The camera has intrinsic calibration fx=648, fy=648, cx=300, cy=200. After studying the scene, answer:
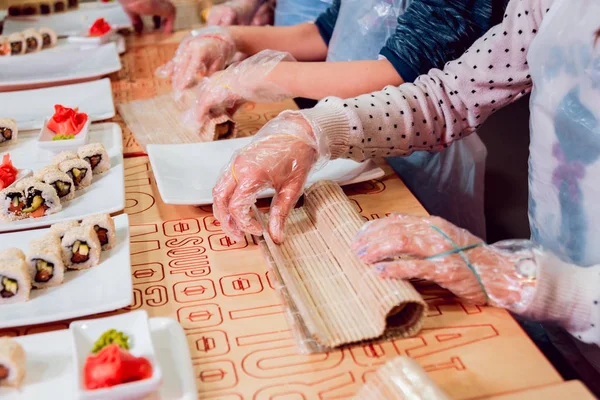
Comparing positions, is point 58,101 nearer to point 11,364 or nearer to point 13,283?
point 13,283

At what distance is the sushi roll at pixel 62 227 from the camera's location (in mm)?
1181

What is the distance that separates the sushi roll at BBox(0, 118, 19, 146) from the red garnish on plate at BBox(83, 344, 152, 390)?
3.19 feet

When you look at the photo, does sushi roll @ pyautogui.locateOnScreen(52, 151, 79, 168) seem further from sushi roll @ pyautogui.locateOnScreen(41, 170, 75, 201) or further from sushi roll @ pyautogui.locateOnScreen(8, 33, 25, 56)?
sushi roll @ pyautogui.locateOnScreen(8, 33, 25, 56)

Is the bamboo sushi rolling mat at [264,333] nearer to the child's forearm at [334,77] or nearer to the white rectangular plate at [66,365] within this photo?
the white rectangular plate at [66,365]

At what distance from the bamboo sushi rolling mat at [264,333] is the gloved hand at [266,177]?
0.19ft

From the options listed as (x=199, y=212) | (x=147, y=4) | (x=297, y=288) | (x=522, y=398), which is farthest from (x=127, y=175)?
(x=147, y=4)

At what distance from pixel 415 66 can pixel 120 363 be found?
107 centimetres

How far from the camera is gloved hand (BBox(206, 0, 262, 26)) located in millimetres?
2418

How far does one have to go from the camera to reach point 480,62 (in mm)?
1372

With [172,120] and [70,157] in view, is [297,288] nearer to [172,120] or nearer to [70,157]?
[70,157]

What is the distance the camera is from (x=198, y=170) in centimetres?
150

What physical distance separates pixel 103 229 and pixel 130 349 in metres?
0.35

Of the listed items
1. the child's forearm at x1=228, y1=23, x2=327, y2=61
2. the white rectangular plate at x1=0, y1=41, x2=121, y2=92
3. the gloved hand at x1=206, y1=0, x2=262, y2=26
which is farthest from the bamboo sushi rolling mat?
the gloved hand at x1=206, y1=0, x2=262, y2=26

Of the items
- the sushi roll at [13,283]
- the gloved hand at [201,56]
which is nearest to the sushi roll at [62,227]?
the sushi roll at [13,283]
